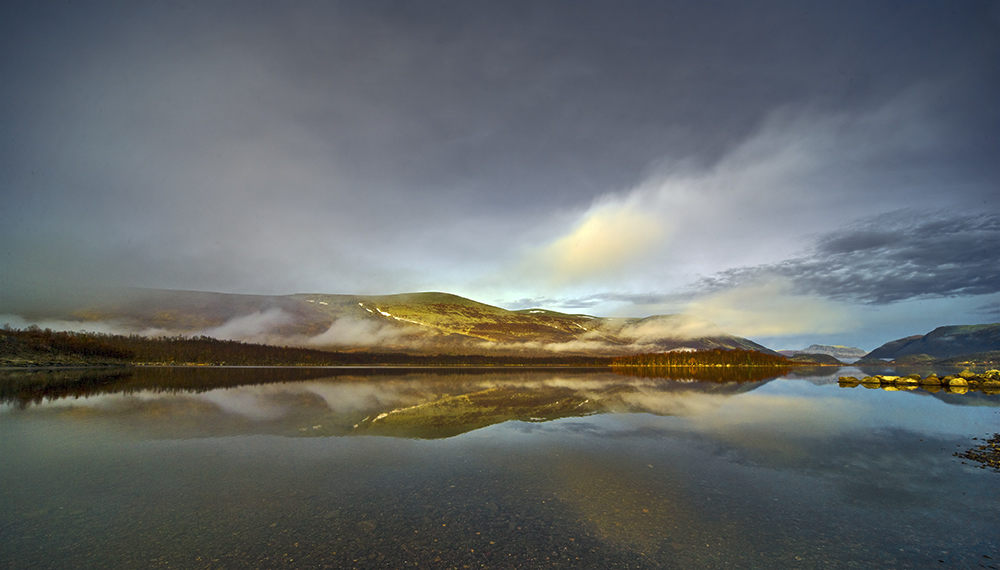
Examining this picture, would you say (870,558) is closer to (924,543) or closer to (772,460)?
(924,543)

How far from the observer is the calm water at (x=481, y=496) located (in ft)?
31.1

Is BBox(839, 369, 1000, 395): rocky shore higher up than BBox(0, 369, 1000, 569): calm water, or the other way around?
BBox(0, 369, 1000, 569): calm water

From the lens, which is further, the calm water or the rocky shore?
the rocky shore

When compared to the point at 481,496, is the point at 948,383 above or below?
below

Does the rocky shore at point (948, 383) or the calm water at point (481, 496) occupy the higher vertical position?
the calm water at point (481, 496)

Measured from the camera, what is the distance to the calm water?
949cm

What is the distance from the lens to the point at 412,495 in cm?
1357

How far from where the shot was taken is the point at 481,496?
1360 centimetres

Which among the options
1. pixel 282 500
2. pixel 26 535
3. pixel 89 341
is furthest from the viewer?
pixel 89 341

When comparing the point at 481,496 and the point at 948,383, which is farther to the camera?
the point at 948,383

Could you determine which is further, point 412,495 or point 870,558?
point 412,495

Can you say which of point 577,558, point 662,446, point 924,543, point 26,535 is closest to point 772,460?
point 662,446

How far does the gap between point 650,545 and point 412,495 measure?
7802 mm

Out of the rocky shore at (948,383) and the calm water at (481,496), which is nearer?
the calm water at (481,496)
